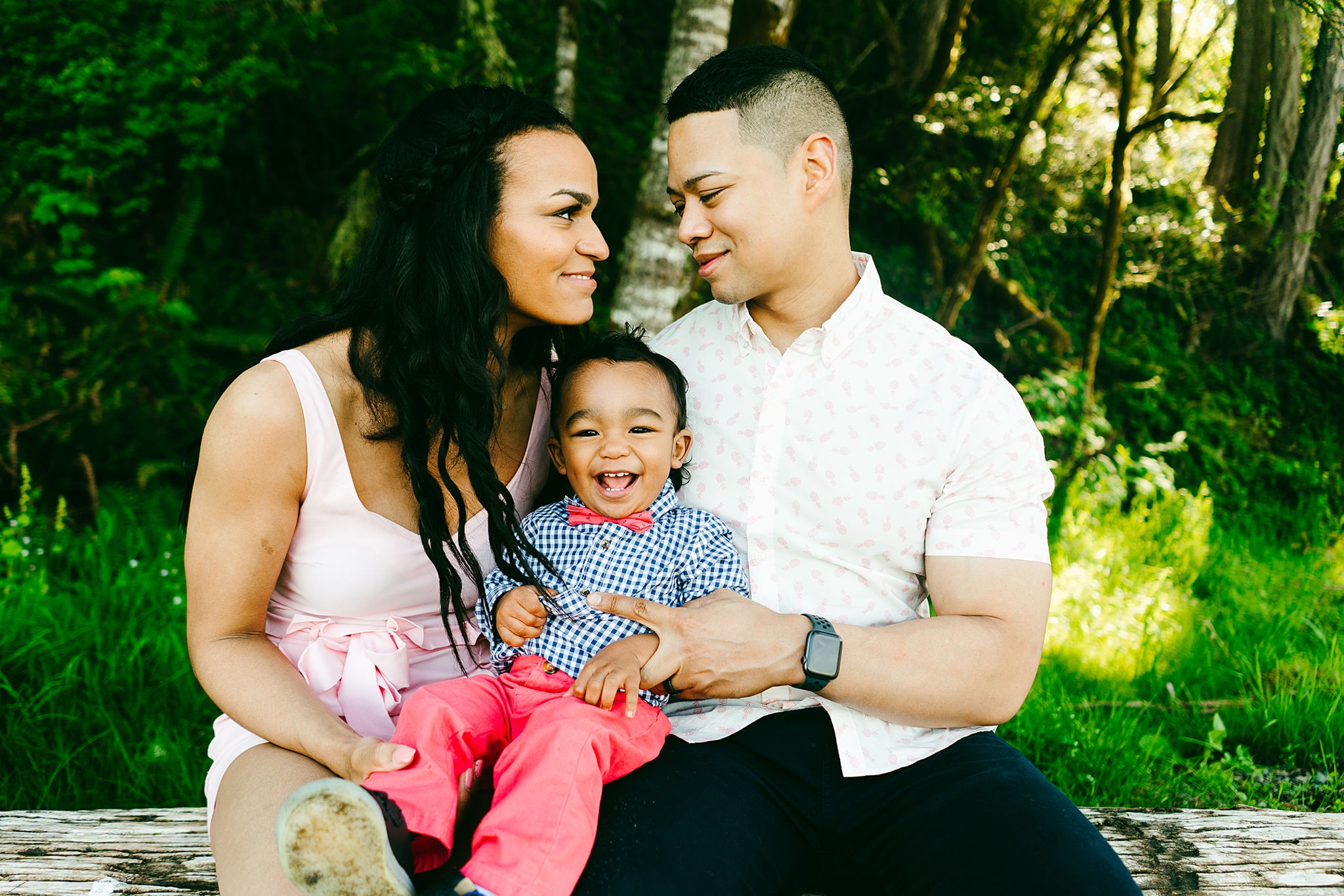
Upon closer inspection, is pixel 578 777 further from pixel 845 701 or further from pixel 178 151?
pixel 178 151

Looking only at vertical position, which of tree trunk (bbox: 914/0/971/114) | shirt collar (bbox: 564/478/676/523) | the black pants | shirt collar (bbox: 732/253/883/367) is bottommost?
the black pants

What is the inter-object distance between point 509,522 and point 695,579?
494mm

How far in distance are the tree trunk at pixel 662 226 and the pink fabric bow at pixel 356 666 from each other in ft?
6.62

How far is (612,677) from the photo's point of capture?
1.77 meters

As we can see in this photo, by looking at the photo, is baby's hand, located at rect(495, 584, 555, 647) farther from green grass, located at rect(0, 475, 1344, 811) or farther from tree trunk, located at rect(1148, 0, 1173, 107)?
tree trunk, located at rect(1148, 0, 1173, 107)

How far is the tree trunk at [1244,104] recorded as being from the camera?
6.37 m

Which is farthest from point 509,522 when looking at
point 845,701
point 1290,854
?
point 1290,854

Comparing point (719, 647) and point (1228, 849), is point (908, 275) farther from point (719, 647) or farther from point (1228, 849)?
point (719, 647)

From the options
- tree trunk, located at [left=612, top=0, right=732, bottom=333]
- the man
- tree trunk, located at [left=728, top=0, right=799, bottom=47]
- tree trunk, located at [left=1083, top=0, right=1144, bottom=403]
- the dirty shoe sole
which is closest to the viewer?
the dirty shoe sole

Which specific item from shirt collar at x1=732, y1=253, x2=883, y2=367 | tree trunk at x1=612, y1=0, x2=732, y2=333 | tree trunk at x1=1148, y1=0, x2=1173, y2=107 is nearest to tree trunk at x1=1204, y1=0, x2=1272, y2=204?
tree trunk at x1=1148, y1=0, x2=1173, y2=107

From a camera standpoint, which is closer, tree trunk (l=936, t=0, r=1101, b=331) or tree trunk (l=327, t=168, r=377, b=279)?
tree trunk (l=327, t=168, r=377, b=279)

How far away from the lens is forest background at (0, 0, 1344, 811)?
3322 millimetres

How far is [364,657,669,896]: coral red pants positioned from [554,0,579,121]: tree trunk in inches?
143

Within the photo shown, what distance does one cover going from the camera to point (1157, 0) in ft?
19.9
